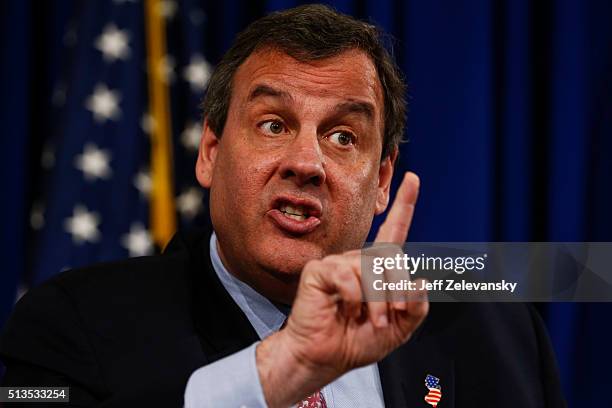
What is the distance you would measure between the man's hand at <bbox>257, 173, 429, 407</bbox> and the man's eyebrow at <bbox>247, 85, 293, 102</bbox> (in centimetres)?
62

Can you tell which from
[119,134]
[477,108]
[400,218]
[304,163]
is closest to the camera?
[400,218]

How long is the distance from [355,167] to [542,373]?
2.45 feet

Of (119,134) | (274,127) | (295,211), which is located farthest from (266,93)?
(119,134)

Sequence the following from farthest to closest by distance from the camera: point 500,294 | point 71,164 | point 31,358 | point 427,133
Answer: point 427,133 < point 71,164 < point 500,294 < point 31,358

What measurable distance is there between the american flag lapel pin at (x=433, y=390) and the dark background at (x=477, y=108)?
1.11 meters

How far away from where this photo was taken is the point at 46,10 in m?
2.68

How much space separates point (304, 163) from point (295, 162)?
0.02 m

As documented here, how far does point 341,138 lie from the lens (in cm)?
176

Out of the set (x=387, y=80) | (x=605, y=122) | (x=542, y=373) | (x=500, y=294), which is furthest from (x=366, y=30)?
(x=605, y=122)

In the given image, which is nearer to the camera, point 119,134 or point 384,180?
point 384,180

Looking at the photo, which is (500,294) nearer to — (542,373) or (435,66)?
(542,373)

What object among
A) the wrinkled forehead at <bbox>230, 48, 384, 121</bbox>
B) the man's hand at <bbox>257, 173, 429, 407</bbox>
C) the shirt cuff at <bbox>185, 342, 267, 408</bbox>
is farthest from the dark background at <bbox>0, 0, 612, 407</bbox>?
the man's hand at <bbox>257, 173, 429, 407</bbox>

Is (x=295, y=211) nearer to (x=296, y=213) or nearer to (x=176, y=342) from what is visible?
(x=296, y=213)

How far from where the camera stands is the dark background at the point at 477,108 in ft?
8.71
